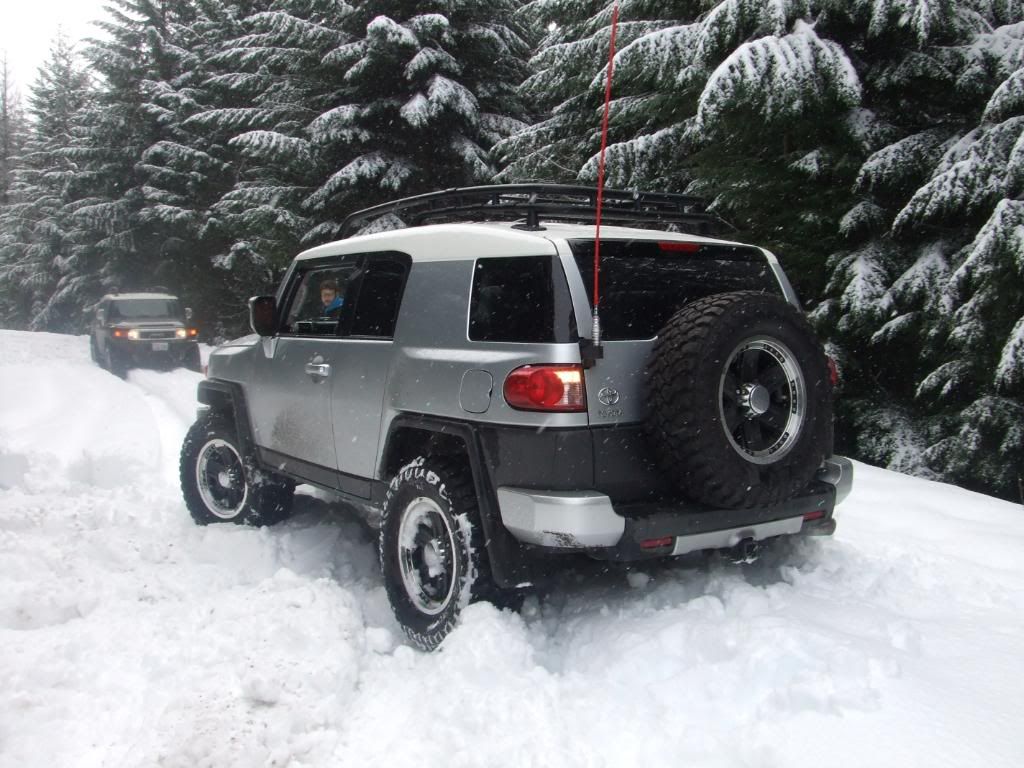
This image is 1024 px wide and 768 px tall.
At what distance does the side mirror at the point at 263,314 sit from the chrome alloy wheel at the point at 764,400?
3026mm

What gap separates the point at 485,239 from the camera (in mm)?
3627

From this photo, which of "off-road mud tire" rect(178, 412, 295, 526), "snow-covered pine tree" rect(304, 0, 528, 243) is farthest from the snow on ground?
"snow-covered pine tree" rect(304, 0, 528, 243)

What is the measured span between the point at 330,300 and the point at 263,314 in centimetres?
56

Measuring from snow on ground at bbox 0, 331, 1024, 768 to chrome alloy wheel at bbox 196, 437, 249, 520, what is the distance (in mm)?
559

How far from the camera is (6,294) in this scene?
42500 mm

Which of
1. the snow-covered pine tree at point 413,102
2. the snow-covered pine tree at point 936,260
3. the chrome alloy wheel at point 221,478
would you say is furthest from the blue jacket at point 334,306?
the snow-covered pine tree at point 413,102

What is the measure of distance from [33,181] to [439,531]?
44814 millimetres

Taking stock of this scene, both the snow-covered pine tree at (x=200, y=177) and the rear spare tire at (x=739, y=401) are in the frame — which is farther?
the snow-covered pine tree at (x=200, y=177)

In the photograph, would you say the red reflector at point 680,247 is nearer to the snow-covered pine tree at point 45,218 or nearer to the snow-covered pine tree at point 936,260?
the snow-covered pine tree at point 936,260

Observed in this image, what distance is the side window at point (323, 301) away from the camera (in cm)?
452

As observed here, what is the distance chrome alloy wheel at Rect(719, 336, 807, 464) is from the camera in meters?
3.27

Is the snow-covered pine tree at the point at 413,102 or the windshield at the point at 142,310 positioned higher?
the snow-covered pine tree at the point at 413,102

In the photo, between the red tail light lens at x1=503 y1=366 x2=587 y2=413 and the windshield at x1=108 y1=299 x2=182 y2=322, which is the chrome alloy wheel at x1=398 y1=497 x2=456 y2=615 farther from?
the windshield at x1=108 y1=299 x2=182 y2=322

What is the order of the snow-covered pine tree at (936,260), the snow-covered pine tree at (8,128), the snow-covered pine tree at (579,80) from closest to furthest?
the snow-covered pine tree at (936,260), the snow-covered pine tree at (579,80), the snow-covered pine tree at (8,128)
